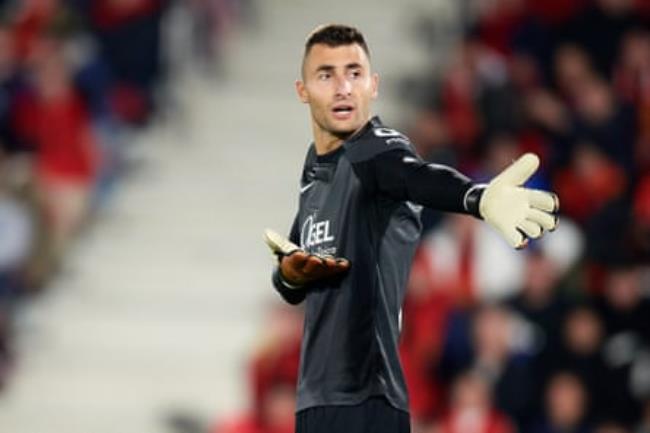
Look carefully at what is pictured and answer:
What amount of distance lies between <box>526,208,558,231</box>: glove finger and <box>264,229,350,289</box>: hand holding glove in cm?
49

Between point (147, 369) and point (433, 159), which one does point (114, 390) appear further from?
point (433, 159)

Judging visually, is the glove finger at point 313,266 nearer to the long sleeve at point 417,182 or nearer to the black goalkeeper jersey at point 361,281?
the black goalkeeper jersey at point 361,281

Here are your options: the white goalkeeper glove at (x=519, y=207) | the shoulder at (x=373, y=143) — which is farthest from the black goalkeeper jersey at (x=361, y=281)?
the white goalkeeper glove at (x=519, y=207)

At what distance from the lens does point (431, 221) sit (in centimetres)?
962

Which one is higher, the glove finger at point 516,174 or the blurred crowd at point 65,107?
the blurred crowd at point 65,107

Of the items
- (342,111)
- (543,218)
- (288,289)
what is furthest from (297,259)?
(543,218)

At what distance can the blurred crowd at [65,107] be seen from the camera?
9781mm

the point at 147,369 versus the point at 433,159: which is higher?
the point at 433,159

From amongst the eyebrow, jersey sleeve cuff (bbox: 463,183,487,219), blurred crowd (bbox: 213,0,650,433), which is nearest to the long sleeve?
jersey sleeve cuff (bbox: 463,183,487,219)

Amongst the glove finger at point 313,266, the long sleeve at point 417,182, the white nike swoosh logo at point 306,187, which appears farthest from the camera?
the white nike swoosh logo at point 306,187

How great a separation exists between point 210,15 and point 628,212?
10.3ft

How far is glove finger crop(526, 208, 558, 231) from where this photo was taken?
3.69 meters

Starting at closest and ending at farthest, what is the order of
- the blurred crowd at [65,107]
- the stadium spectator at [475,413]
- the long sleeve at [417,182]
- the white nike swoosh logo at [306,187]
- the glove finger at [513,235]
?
the glove finger at [513,235] → the long sleeve at [417,182] → the white nike swoosh logo at [306,187] → the stadium spectator at [475,413] → the blurred crowd at [65,107]

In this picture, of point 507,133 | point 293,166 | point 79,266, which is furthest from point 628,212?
point 79,266
